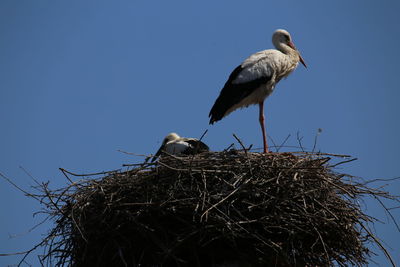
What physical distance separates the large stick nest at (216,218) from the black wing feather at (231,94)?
1.91 meters

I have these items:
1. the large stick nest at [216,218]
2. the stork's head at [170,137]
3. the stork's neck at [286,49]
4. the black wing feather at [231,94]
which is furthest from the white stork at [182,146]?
the large stick nest at [216,218]

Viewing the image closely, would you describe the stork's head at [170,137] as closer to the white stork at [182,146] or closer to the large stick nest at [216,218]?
the white stork at [182,146]

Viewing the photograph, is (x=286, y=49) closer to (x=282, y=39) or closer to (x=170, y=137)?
(x=282, y=39)

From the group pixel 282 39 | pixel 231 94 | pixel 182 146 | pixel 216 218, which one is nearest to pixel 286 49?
pixel 282 39

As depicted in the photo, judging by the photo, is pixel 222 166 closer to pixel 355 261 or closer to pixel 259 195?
pixel 259 195

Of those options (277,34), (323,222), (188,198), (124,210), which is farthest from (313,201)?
(277,34)

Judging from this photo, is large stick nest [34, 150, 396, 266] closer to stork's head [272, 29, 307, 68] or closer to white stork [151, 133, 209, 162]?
white stork [151, 133, 209, 162]

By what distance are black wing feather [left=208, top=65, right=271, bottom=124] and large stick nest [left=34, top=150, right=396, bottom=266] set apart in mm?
1913

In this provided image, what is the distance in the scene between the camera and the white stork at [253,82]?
740cm

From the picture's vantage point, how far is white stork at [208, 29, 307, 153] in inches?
291

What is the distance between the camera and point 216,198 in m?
5.05

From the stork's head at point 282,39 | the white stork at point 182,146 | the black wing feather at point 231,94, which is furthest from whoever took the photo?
the stork's head at point 282,39

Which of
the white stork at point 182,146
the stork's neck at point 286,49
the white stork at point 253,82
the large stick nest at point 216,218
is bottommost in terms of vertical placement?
the large stick nest at point 216,218

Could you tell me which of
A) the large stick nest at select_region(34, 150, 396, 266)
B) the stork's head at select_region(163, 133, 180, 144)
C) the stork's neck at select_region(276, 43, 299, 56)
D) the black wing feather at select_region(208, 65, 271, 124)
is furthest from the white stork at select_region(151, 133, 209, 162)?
the large stick nest at select_region(34, 150, 396, 266)
